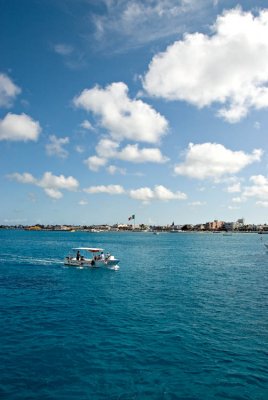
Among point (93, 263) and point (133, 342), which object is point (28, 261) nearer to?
point (93, 263)

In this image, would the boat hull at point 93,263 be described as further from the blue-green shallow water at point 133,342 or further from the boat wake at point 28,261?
the blue-green shallow water at point 133,342

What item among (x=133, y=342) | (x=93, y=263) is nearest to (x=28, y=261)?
(x=93, y=263)

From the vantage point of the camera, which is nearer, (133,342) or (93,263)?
(133,342)

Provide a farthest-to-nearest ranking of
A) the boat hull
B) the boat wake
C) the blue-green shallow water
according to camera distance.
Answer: the boat wake < the boat hull < the blue-green shallow water

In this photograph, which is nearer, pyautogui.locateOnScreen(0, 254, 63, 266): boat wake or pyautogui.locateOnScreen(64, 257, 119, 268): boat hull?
pyautogui.locateOnScreen(64, 257, 119, 268): boat hull

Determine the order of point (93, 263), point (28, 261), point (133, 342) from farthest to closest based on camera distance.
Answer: point (28, 261), point (93, 263), point (133, 342)

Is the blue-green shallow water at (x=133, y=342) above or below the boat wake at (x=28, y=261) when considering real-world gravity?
above

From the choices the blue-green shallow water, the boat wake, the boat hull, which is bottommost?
the boat wake

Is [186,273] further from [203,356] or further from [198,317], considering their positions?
[203,356]

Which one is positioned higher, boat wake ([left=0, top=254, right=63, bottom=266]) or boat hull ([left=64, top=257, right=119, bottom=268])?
boat hull ([left=64, top=257, right=119, bottom=268])

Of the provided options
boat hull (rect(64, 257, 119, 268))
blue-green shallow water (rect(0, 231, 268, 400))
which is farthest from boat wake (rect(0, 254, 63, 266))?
blue-green shallow water (rect(0, 231, 268, 400))

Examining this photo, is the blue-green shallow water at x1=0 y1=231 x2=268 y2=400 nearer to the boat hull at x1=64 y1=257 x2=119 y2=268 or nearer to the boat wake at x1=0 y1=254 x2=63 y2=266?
the boat hull at x1=64 y1=257 x2=119 y2=268

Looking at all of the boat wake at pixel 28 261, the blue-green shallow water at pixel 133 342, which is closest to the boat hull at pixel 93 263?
the boat wake at pixel 28 261

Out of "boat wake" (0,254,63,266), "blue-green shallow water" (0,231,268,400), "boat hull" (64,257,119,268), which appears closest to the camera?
"blue-green shallow water" (0,231,268,400)
